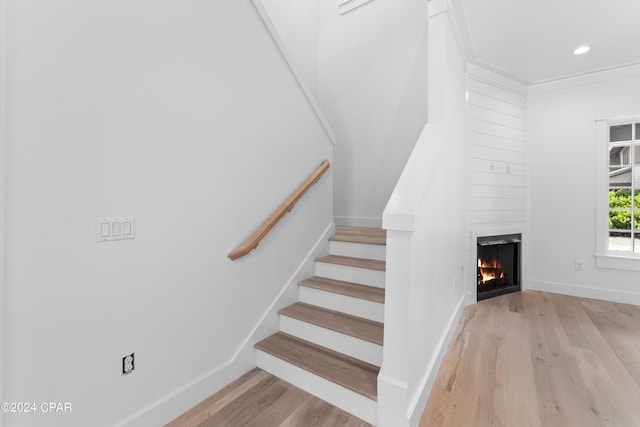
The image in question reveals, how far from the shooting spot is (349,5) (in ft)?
13.0

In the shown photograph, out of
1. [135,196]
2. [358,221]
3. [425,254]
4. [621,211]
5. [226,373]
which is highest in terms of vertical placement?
[135,196]

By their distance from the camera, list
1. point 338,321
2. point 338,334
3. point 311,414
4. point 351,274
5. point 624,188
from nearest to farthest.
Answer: point 311,414, point 338,334, point 338,321, point 351,274, point 624,188

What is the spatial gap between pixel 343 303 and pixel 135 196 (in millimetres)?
1537

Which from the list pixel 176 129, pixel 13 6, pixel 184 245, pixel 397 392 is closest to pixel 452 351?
pixel 397 392

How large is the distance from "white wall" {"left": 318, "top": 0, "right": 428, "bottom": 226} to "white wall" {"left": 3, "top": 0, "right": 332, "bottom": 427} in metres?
1.82

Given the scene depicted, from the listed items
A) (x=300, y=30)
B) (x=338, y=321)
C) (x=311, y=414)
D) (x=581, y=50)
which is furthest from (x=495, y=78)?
(x=311, y=414)

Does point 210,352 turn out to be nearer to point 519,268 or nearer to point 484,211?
point 484,211

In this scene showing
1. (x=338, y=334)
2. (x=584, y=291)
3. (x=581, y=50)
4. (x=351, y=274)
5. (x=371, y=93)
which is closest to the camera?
(x=338, y=334)

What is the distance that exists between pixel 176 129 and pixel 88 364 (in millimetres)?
1191

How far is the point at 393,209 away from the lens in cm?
155

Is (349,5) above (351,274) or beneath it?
above

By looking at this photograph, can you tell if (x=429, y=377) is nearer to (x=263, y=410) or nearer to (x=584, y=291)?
(x=263, y=410)

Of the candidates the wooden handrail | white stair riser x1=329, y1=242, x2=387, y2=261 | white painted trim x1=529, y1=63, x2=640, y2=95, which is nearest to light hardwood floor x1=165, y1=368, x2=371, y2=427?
the wooden handrail

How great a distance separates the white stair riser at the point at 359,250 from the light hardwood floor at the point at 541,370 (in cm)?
93
